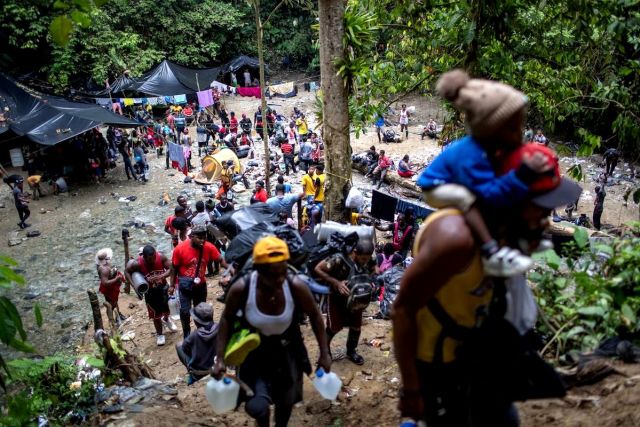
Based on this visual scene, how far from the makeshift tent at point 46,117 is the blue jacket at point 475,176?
1580cm

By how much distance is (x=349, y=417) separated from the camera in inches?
157

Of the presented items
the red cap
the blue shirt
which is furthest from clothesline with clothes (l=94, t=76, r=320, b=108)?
the red cap

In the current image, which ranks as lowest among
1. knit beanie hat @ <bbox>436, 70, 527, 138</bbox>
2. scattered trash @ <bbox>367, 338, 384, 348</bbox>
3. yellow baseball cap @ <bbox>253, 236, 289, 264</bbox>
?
scattered trash @ <bbox>367, 338, 384, 348</bbox>

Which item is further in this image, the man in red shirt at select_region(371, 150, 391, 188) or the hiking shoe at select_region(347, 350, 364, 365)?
the man in red shirt at select_region(371, 150, 391, 188)

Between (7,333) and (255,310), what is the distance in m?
1.23

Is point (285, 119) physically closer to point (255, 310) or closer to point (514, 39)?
point (514, 39)

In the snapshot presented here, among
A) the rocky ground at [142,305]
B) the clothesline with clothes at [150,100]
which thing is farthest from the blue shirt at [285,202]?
the clothesline with clothes at [150,100]

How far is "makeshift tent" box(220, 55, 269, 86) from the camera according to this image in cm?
→ 2866

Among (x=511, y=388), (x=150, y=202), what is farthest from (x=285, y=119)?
(x=511, y=388)

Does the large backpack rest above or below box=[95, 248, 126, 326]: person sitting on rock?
above

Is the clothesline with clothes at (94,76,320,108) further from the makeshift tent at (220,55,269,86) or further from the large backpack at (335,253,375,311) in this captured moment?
the large backpack at (335,253,375,311)

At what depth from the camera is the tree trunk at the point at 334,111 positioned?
22.3 feet

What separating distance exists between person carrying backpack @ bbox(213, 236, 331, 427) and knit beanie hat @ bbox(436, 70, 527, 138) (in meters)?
1.38

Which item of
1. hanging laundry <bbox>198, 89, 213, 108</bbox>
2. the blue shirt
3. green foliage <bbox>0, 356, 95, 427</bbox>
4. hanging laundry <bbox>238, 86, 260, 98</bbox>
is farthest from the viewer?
Answer: hanging laundry <bbox>238, 86, 260, 98</bbox>
